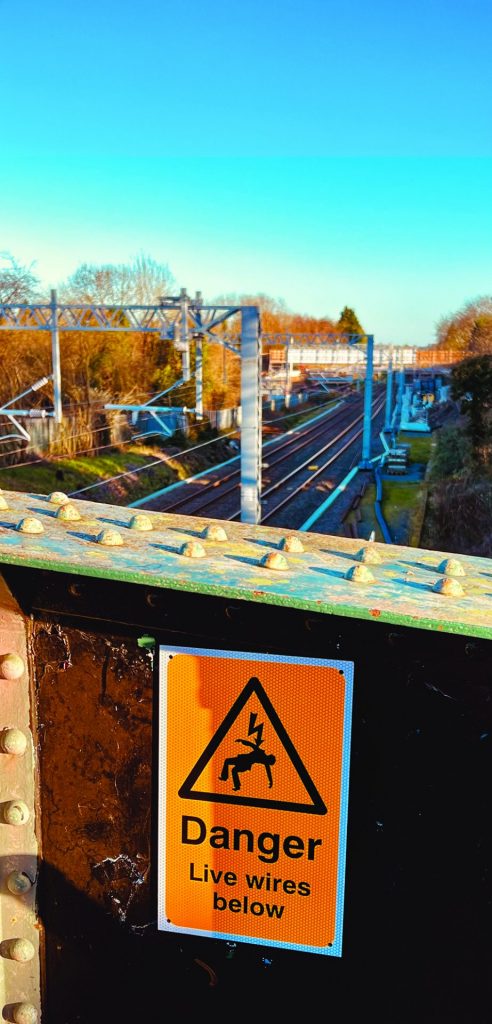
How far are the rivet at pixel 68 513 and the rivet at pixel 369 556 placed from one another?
0.96 metres

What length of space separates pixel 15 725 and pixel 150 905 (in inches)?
26.4

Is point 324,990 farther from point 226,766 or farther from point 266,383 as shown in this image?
point 266,383

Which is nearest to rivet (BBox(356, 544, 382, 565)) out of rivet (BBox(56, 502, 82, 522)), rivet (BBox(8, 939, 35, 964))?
rivet (BBox(56, 502, 82, 522))

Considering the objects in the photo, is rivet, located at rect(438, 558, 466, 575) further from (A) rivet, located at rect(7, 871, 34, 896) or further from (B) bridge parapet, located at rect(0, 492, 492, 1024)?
(A) rivet, located at rect(7, 871, 34, 896)

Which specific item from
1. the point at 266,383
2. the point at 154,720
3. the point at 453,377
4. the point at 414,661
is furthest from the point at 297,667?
the point at 266,383

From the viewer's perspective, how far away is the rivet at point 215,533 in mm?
2609

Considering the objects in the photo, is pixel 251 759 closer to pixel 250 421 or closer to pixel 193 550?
pixel 193 550

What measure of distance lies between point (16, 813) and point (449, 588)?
1405 mm

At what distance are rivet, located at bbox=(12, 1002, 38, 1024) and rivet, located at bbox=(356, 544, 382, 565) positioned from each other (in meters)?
1.70

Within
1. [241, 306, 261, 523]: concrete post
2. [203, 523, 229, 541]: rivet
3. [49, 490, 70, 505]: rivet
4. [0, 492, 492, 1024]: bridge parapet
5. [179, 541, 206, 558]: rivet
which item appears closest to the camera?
[0, 492, 492, 1024]: bridge parapet

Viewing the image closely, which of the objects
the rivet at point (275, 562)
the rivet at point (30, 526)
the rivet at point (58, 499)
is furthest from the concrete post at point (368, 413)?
the rivet at point (275, 562)

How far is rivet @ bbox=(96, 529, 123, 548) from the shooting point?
7.99 feet

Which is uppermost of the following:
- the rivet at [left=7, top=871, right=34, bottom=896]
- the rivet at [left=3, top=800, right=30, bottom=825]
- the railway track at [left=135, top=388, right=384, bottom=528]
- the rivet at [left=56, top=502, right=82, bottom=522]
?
the rivet at [left=56, top=502, right=82, bottom=522]

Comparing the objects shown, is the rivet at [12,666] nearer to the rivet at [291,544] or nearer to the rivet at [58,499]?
the rivet at [58,499]
